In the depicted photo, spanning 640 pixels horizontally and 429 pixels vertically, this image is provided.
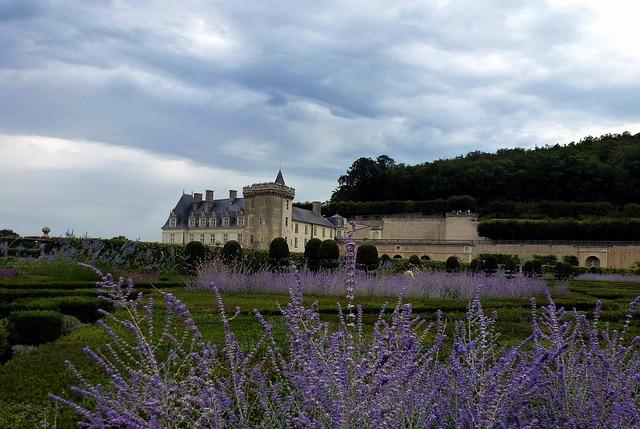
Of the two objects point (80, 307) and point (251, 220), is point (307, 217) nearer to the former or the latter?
point (251, 220)

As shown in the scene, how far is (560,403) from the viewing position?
3.14m

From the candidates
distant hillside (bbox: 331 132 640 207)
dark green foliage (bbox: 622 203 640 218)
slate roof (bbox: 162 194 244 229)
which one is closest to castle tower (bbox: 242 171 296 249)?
slate roof (bbox: 162 194 244 229)

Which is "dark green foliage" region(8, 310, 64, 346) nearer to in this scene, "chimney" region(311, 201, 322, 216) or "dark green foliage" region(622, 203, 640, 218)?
"chimney" region(311, 201, 322, 216)

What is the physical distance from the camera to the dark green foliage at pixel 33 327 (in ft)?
20.2

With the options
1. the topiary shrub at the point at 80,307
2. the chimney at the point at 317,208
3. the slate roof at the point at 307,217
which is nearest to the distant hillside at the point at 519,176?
the chimney at the point at 317,208

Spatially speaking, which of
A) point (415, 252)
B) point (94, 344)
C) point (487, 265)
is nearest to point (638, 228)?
point (415, 252)

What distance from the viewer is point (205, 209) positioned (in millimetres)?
58219

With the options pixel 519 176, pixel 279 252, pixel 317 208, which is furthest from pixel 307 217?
pixel 279 252

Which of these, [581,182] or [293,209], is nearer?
[293,209]

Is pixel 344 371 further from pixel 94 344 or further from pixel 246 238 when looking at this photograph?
pixel 246 238

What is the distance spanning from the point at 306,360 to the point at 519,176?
61935 millimetres

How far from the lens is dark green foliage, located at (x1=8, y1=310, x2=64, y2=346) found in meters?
6.14

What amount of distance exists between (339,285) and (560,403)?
10.1m

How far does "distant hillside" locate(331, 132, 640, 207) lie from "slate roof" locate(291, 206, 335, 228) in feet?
35.0
